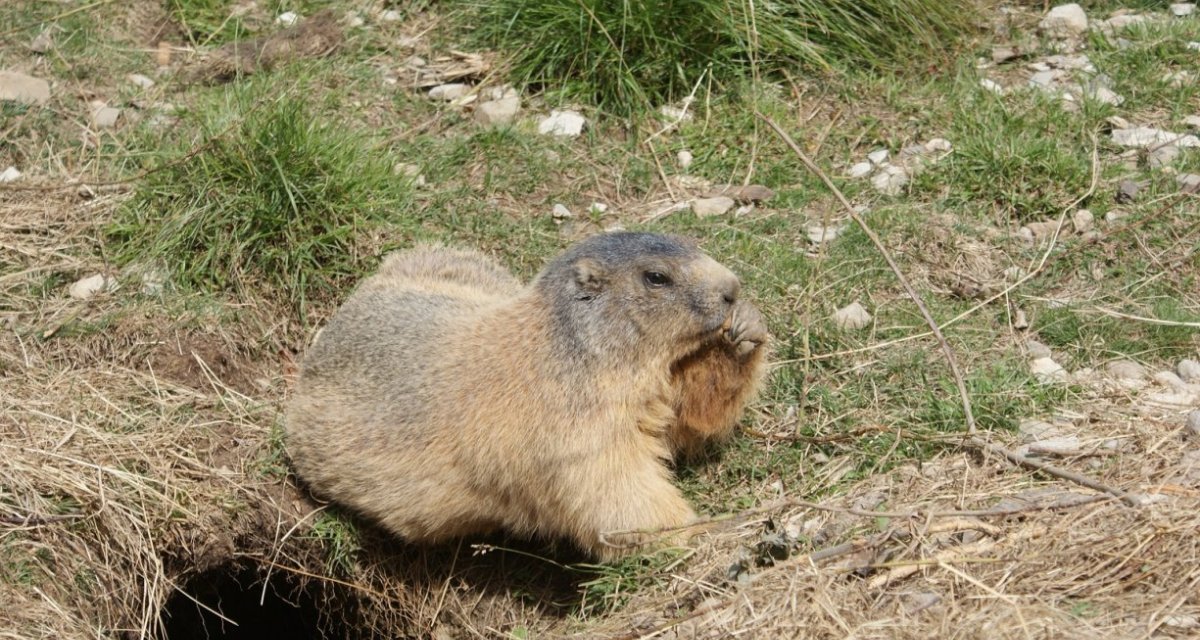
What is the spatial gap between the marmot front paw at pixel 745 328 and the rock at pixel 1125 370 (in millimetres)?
1702

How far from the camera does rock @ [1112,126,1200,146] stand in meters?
7.32

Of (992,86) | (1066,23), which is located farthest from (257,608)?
(1066,23)

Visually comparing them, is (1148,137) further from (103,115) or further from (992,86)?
(103,115)

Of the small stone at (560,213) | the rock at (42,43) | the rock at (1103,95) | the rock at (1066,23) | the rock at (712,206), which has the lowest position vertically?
the small stone at (560,213)

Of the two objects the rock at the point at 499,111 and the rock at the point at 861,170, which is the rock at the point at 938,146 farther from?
the rock at the point at 499,111

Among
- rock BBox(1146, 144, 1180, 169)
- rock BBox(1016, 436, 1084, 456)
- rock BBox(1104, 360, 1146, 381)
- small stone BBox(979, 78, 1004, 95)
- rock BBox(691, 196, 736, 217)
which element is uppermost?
rock BBox(1146, 144, 1180, 169)

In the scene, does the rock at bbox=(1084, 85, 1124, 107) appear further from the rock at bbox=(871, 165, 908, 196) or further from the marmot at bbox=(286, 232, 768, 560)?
the marmot at bbox=(286, 232, 768, 560)

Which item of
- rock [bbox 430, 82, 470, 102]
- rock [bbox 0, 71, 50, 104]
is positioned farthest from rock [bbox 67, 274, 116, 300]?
rock [bbox 430, 82, 470, 102]

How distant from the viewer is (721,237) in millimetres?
7180

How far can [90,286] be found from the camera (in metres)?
7.08

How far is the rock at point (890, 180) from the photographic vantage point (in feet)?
24.2

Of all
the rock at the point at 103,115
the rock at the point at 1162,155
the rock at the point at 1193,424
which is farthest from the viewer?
the rock at the point at 103,115

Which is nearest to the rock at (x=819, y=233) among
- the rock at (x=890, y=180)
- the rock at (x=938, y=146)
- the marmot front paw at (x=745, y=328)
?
the rock at (x=890, y=180)

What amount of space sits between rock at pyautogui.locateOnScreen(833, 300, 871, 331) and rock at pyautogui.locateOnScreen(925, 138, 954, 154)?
1.49 metres
